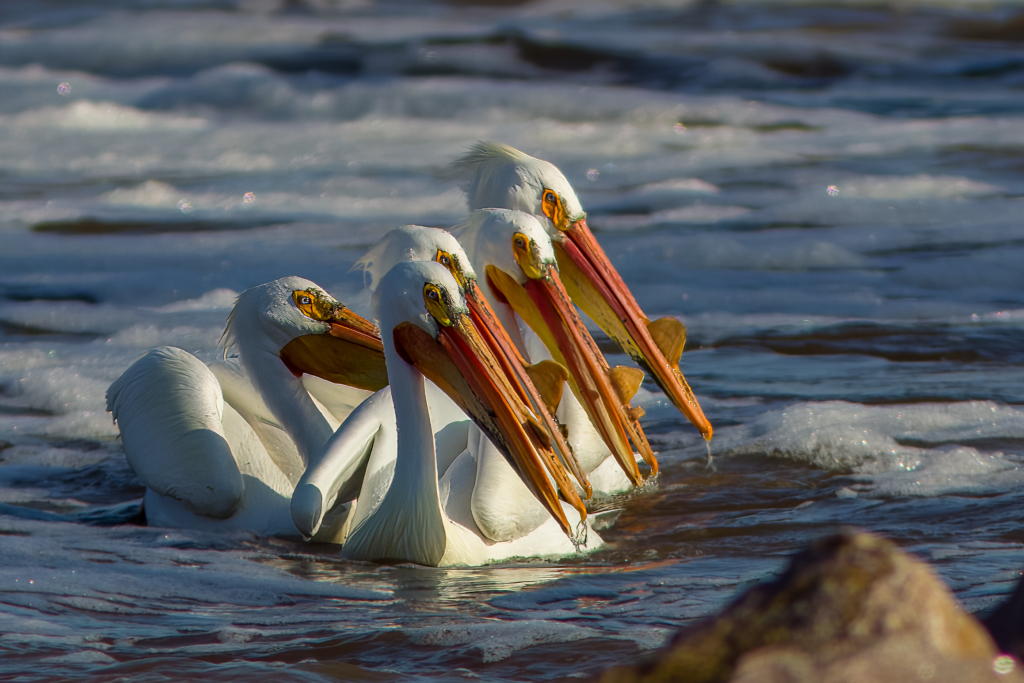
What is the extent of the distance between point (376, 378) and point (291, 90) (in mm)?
12251

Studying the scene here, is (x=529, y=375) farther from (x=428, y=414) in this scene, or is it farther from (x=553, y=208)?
(x=553, y=208)

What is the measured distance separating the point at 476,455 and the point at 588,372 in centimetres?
49

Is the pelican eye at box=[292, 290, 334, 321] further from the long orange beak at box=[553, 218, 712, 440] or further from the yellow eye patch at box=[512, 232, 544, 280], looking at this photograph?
the long orange beak at box=[553, 218, 712, 440]

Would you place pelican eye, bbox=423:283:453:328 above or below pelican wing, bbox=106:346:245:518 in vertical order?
Answer: above

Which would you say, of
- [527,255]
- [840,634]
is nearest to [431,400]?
[527,255]

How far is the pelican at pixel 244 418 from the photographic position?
373cm

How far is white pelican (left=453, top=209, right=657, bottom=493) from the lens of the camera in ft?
12.6

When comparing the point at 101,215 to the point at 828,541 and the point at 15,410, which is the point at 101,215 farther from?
the point at 828,541

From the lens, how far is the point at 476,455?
3.68 metres

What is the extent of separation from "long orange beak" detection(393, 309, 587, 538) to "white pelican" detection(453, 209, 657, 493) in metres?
0.54

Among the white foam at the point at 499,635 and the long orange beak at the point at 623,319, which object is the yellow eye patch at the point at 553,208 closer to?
the long orange beak at the point at 623,319

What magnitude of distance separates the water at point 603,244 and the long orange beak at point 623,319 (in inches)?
14.0

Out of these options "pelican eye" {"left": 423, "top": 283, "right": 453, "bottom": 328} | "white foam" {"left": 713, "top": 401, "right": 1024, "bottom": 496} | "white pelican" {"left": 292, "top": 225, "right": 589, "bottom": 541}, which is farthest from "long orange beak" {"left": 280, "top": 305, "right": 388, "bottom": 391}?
"white foam" {"left": 713, "top": 401, "right": 1024, "bottom": 496}

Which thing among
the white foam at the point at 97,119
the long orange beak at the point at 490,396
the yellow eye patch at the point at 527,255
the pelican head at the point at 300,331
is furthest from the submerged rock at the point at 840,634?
the white foam at the point at 97,119
